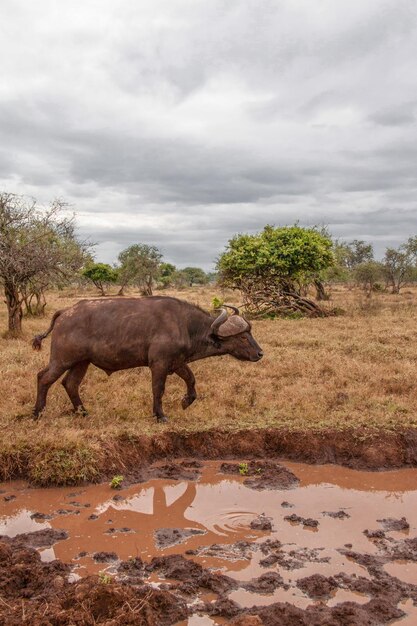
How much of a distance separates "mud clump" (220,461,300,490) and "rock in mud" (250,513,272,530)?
0.73m

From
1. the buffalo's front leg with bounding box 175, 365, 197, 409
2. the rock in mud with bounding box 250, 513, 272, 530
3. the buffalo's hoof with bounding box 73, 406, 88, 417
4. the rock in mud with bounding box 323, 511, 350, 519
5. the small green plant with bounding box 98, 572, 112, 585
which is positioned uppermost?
the buffalo's front leg with bounding box 175, 365, 197, 409

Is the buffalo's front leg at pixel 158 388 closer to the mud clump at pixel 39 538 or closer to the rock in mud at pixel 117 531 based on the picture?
the rock in mud at pixel 117 531

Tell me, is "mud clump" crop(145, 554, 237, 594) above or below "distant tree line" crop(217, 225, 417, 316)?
below

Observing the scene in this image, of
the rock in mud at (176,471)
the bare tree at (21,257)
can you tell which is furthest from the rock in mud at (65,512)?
the bare tree at (21,257)

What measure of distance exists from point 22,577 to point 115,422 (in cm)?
347

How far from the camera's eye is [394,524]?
529 centimetres

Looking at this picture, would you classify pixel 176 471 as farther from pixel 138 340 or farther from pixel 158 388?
pixel 138 340

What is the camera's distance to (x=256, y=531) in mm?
5133

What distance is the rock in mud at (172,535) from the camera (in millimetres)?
4941

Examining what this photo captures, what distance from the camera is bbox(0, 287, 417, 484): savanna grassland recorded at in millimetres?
6352

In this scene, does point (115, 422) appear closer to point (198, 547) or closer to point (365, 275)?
point (198, 547)

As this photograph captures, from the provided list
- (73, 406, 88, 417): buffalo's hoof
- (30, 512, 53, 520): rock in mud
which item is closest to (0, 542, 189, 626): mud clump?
(30, 512, 53, 520): rock in mud

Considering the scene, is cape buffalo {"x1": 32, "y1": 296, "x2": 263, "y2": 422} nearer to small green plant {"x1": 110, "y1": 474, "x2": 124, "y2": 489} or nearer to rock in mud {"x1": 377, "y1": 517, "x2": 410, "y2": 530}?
small green plant {"x1": 110, "y1": 474, "x2": 124, "y2": 489}

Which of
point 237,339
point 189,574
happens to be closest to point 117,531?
point 189,574
